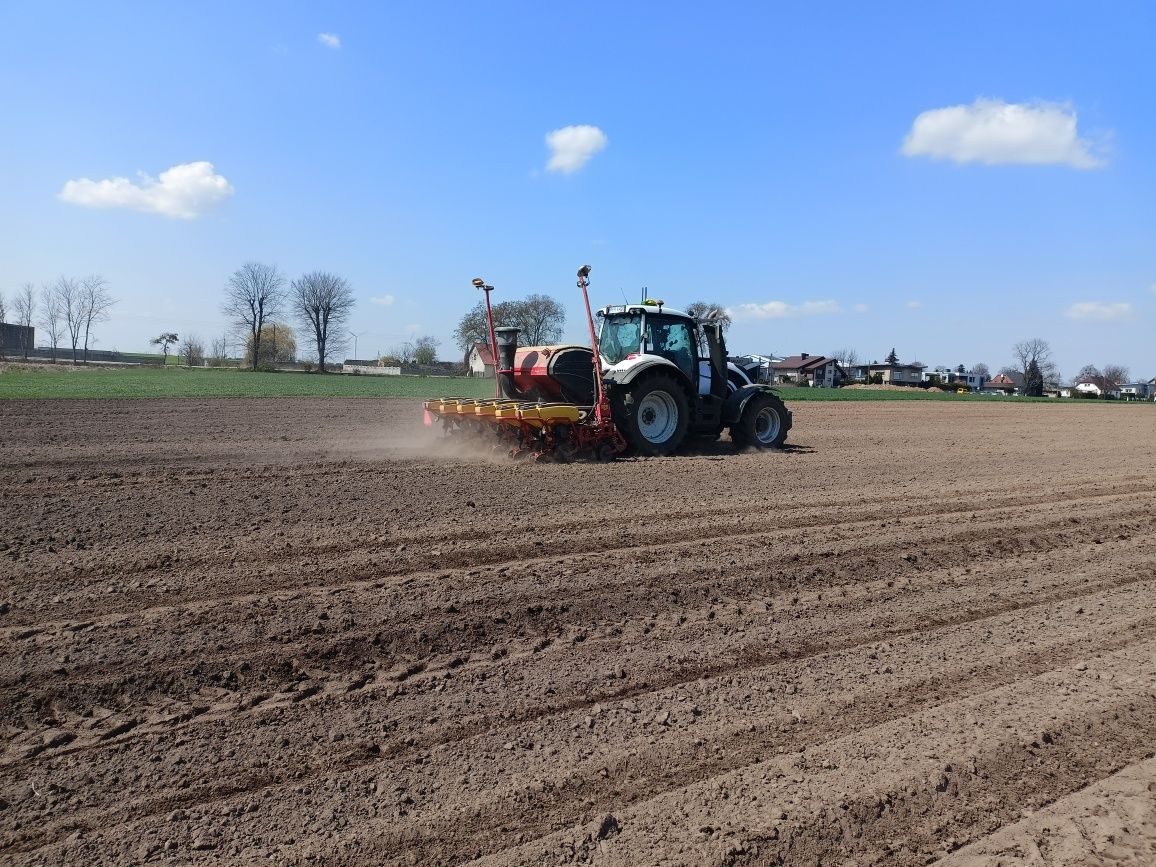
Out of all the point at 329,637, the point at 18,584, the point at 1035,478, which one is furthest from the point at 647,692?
the point at 1035,478

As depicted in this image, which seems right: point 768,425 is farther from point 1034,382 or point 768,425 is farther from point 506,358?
point 1034,382

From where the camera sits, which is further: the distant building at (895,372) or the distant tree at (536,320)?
the distant building at (895,372)

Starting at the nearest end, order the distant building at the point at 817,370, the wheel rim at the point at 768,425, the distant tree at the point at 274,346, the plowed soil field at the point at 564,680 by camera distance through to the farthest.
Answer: the plowed soil field at the point at 564,680 → the wheel rim at the point at 768,425 → the distant tree at the point at 274,346 → the distant building at the point at 817,370

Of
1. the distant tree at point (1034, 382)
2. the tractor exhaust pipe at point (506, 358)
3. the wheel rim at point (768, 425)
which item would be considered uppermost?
the distant tree at point (1034, 382)

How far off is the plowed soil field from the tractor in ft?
9.02

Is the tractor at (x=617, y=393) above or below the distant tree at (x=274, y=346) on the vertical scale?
below

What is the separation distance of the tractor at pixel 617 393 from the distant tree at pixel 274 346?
2856 inches

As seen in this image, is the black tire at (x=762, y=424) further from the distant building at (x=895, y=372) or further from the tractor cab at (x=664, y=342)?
A: the distant building at (x=895, y=372)

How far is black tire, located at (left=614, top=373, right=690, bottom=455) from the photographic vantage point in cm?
1158

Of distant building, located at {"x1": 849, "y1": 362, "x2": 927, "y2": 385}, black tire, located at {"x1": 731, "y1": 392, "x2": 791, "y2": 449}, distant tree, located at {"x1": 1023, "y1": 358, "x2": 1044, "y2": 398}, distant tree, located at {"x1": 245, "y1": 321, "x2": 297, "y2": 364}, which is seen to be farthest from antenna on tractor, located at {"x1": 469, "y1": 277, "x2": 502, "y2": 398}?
distant building, located at {"x1": 849, "y1": 362, "x2": 927, "y2": 385}

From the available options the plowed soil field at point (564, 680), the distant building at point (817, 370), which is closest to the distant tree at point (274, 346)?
the distant building at point (817, 370)

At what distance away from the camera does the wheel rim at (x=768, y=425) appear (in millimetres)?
13352

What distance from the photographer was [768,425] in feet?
44.3

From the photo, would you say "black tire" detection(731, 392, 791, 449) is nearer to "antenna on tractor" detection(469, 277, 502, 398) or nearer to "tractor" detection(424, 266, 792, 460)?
"tractor" detection(424, 266, 792, 460)
